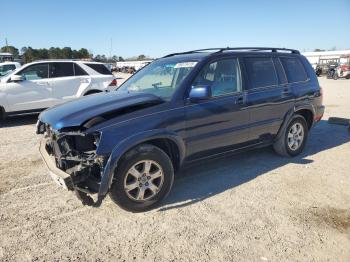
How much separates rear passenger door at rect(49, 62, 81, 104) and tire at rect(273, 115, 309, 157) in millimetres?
6577

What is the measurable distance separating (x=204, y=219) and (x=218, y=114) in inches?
57.4

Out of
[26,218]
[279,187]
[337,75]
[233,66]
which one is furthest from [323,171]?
[337,75]

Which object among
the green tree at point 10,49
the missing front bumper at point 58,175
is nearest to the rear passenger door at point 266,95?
the missing front bumper at point 58,175

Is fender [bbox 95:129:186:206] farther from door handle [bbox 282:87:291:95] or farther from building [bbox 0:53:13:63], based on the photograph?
building [bbox 0:53:13:63]

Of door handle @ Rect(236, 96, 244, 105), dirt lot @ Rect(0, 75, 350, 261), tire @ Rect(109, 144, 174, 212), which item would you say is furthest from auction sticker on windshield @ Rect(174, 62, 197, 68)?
dirt lot @ Rect(0, 75, 350, 261)

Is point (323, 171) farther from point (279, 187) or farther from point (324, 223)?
point (324, 223)

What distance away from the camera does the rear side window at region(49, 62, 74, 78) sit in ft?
32.8

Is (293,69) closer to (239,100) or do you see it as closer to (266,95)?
(266,95)

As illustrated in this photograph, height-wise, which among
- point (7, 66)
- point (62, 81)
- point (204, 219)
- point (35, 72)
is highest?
point (7, 66)

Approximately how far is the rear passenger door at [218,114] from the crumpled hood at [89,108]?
602 millimetres

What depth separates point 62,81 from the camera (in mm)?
10000

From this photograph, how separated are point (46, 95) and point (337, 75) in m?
30.2

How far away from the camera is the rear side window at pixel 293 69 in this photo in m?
5.82

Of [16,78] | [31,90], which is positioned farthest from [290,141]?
[16,78]
